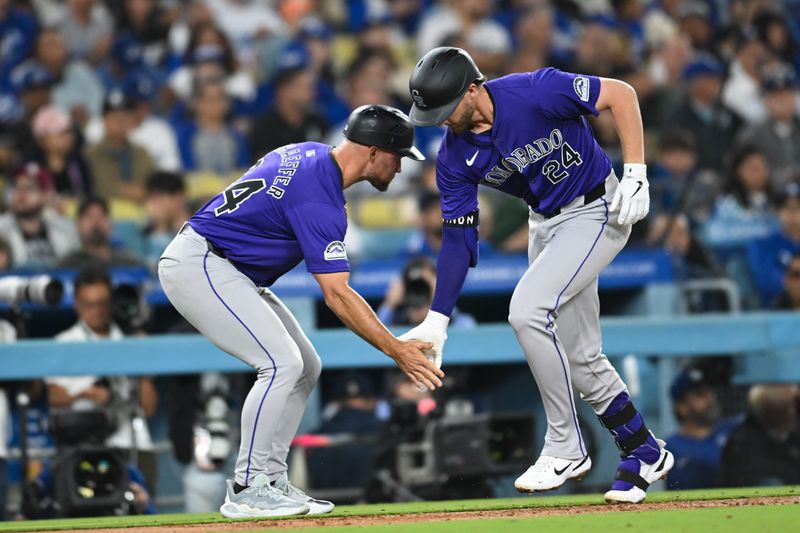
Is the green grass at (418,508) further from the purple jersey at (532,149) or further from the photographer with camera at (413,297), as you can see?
the photographer with camera at (413,297)

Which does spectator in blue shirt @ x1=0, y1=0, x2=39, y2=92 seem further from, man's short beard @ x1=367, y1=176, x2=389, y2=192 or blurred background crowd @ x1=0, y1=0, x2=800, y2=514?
man's short beard @ x1=367, y1=176, x2=389, y2=192

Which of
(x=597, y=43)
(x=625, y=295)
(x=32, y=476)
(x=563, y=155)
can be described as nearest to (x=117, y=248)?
(x=32, y=476)

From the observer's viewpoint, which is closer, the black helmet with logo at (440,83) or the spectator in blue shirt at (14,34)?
the black helmet with logo at (440,83)

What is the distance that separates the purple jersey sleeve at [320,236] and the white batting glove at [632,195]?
108 cm

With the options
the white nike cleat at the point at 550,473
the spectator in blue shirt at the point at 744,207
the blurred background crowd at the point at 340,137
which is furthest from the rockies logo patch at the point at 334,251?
the spectator in blue shirt at the point at 744,207

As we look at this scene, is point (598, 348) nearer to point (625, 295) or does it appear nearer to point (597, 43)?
point (625, 295)

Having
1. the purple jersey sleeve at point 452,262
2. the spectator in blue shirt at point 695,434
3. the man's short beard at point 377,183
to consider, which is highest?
the man's short beard at point 377,183

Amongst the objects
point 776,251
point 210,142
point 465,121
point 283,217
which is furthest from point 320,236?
point 210,142

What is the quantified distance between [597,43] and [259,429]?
24.3 ft

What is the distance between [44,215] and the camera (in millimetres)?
8273

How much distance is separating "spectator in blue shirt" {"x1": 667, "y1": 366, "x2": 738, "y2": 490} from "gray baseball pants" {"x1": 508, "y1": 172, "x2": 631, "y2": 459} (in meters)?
2.20

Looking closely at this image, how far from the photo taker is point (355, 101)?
33.9ft

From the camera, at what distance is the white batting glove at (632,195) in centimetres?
482

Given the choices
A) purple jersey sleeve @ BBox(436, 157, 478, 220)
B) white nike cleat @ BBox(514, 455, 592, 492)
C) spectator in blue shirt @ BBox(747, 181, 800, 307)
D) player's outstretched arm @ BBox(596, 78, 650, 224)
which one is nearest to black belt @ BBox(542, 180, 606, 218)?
player's outstretched arm @ BBox(596, 78, 650, 224)
